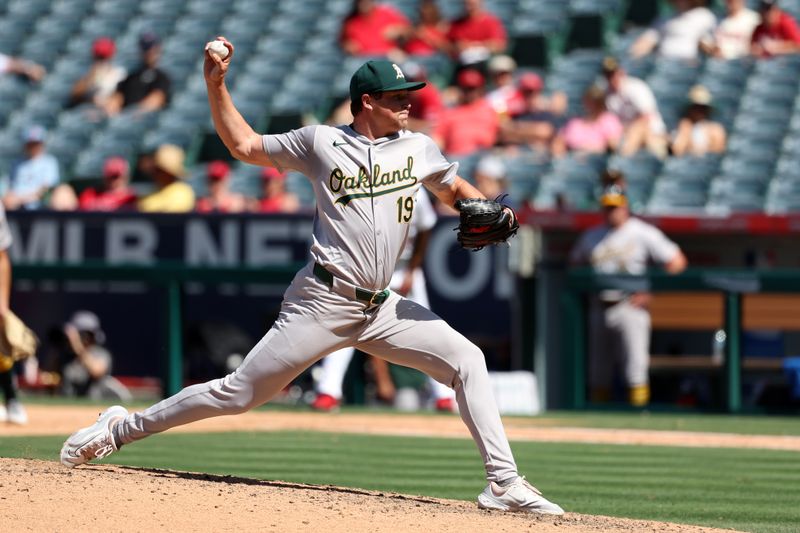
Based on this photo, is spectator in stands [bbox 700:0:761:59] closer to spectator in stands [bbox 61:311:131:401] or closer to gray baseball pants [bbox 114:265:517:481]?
spectator in stands [bbox 61:311:131:401]

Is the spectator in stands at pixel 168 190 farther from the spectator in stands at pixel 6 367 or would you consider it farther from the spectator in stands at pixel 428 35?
the spectator in stands at pixel 428 35

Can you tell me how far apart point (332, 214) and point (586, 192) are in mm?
7814

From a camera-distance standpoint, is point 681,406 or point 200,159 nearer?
point 681,406

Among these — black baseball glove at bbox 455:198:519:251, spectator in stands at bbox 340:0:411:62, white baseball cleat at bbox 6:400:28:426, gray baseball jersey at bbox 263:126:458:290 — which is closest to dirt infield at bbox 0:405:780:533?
gray baseball jersey at bbox 263:126:458:290

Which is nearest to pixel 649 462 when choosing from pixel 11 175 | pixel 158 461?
pixel 158 461

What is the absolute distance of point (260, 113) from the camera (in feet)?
53.2

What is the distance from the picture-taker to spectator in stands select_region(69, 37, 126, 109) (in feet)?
57.4

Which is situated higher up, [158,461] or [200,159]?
[200,159]

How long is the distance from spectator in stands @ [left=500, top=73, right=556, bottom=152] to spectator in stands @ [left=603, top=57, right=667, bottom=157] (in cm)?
61

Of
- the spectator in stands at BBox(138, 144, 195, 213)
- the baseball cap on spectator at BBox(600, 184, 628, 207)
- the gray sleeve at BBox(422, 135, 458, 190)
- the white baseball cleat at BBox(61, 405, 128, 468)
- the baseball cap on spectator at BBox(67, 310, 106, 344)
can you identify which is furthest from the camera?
the spectator in stands at BBox(138, 144, 195, 213)

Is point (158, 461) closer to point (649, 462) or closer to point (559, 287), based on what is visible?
point (649, 462)

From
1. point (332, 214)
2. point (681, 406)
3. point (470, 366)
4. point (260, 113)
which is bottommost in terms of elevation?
point (681, 406)

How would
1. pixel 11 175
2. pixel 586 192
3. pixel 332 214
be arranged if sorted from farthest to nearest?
pixel 11 175
pixel 586 192
pixel 332 214

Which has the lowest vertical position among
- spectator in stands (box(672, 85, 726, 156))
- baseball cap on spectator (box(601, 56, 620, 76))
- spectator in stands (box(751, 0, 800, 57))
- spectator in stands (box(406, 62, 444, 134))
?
spectator in stands (box(672, 85, 726, 156))
